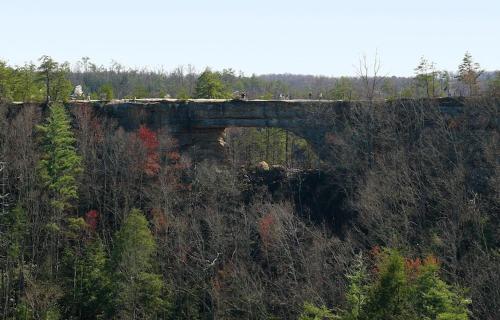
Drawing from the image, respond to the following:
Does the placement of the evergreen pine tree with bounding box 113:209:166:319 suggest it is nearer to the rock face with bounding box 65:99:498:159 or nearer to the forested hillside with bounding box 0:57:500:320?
the forested hillside with bounding box 0:57:500:320

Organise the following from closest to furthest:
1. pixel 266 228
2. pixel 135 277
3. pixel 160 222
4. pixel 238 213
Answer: pixel 135 277
pixel 266 228
pixel 160 222
pixel 238 213

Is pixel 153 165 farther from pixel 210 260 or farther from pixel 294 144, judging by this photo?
pixel 294 144

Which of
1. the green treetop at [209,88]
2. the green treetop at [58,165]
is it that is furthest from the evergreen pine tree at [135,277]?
the green treetop at [209,88]

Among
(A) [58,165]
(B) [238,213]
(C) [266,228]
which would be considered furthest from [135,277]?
(A) [58,165]

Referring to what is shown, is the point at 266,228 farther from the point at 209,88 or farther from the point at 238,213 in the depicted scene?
the point at 209,88

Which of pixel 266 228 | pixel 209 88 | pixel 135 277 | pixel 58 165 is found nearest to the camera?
pixel 135 277

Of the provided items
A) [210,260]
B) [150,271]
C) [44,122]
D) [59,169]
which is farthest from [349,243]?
[44,122]

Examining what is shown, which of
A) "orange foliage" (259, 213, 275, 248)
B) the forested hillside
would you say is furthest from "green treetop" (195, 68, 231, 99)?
"orange foliage" (259, 213, 275, 248)
